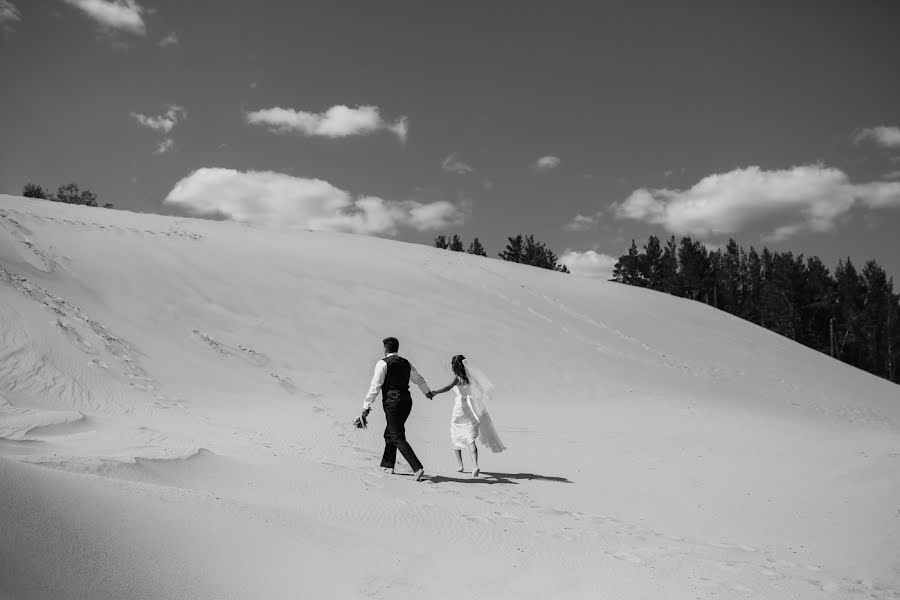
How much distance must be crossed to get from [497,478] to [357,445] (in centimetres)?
209

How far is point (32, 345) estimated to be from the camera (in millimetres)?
8688

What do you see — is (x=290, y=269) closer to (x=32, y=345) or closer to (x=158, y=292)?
(x=158, y=292)

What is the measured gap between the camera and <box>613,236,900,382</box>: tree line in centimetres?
5997

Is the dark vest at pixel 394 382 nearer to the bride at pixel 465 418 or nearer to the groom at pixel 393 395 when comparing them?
the groom at pixel 393 395

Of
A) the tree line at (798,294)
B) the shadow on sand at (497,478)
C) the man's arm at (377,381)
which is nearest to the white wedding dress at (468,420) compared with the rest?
the shadow on sand at (497,478)

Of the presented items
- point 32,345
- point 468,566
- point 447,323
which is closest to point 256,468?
point 468,566

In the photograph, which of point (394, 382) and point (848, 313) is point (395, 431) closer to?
point (394, 382)

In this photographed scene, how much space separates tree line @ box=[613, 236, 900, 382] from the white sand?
42900 mm

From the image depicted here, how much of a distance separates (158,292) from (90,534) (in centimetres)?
1119

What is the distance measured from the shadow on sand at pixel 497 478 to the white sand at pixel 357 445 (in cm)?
7

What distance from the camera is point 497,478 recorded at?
7.65 metres

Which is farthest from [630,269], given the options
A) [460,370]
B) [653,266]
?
[460,370]

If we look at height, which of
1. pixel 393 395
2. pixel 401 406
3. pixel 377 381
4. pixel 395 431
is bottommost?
pixel 395 431

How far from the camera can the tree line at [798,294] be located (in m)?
60.0
